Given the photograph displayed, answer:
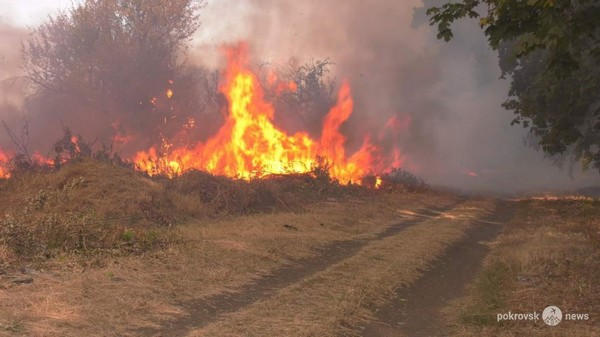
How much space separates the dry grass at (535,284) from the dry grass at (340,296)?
4.25 feet

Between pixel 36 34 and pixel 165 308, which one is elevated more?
pixel 36 34

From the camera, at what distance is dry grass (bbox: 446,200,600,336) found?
22.7 ft

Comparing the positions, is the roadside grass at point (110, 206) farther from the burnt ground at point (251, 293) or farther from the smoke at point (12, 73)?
the smoke at point (12, 73)

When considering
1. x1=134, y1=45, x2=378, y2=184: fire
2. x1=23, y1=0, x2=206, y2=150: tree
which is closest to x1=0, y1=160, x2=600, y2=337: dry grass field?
x1=134, y1=45, x2=378, y2=184: fire

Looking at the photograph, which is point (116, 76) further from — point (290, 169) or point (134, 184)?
point (134, 184)

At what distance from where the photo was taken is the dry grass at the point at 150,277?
21.4 ft

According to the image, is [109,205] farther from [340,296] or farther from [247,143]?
[247,143]

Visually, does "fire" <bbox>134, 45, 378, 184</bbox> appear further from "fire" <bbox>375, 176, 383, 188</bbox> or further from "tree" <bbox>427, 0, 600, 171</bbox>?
"tree" <bbox>427, 0, 600, 171</bbox>

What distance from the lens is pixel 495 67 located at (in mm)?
73312

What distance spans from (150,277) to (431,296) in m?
4.79

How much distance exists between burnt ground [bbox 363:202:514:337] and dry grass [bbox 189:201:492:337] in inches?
8.2

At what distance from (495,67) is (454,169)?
1706 cm

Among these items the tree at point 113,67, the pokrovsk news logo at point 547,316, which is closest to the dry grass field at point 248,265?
the pokrovsk news logo at point 547,316

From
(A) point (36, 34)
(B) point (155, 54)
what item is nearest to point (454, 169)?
(B) point (155, 54)
